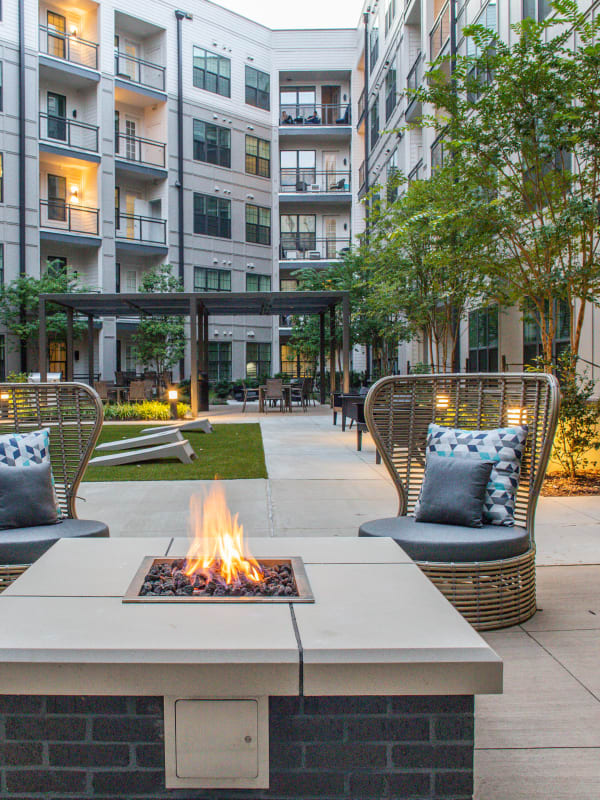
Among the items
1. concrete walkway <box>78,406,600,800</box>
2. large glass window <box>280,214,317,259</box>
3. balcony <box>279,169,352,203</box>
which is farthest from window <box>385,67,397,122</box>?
concrete walkway <box>78,406,600,800</box>

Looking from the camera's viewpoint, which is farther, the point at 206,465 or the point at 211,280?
the point at 211,280

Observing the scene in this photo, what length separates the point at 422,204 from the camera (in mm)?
9906

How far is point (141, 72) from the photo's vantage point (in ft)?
81.3

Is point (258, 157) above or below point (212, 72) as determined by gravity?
below

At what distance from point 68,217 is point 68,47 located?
5.47m

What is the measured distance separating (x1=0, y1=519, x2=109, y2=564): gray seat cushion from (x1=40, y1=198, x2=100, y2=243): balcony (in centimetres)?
1971

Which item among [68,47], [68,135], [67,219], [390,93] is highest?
[68,47]

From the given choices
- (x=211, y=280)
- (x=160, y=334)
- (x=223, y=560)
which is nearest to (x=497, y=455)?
(x=223, y=560)

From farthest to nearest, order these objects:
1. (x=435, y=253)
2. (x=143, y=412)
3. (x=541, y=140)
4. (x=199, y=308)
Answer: (x=199, y=308) < (x=143, y=412) < (x=435, y=253) < (x=541, y=140)

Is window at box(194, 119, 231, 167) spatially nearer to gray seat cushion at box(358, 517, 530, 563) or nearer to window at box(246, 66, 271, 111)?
window at box(246, 66, 271, 111)

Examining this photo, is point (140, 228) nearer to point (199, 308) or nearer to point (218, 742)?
point (199, 308)

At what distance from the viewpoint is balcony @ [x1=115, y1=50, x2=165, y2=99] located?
23.5 meters

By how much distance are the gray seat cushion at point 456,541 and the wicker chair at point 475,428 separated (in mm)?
10

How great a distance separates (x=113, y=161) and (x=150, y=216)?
2669 millimetres
